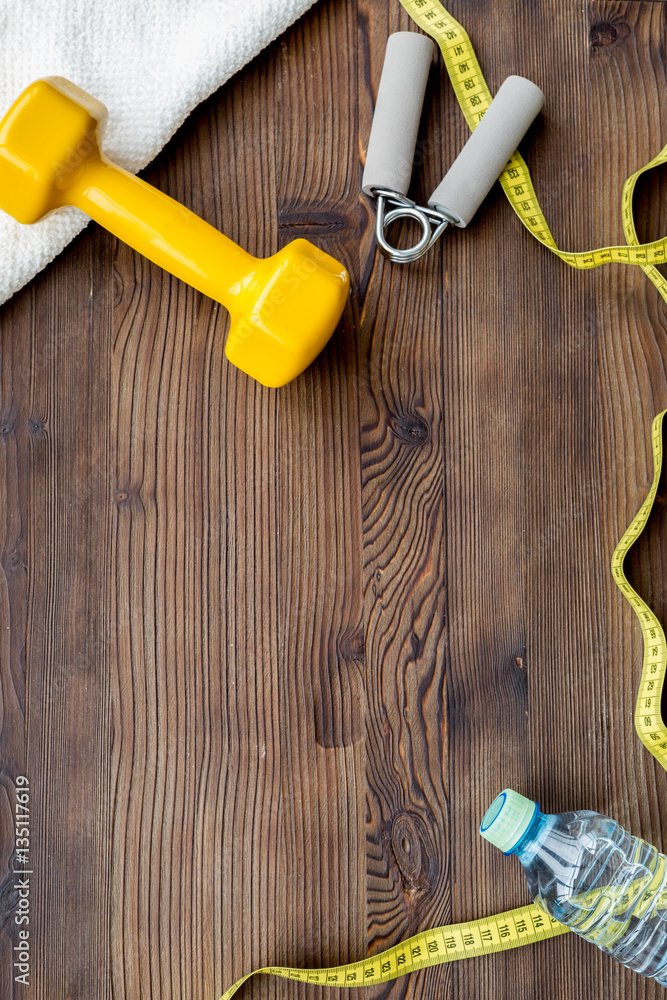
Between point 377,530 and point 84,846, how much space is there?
18.5 inches

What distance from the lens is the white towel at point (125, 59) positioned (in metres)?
0.78

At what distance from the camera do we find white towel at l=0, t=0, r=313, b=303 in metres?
0.78

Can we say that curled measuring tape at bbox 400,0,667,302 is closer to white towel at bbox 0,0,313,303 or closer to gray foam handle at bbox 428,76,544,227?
gray foam handle at bbox 428,76,544,227

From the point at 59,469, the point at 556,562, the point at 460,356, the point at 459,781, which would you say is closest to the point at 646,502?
the point at 556,562

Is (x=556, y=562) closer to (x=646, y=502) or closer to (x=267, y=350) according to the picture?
(x=646, y=502)

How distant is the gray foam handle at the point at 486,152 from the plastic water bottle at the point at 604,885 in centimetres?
63

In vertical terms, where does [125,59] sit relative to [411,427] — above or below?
above

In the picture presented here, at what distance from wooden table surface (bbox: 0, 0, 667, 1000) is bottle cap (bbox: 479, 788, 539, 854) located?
→ 78 mm

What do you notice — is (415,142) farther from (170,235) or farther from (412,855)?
(412,855)

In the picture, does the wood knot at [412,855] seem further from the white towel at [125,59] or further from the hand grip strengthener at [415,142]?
the white towel at [125,59]

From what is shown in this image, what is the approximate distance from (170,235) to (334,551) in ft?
1.21

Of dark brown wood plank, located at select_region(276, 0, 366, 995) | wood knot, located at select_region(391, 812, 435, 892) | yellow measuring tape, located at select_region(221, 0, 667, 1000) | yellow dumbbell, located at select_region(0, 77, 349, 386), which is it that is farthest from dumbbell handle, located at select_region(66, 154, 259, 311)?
wood knot, located at select_region(391, 812, 435, 892)

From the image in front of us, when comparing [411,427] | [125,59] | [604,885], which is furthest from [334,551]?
[125,59]

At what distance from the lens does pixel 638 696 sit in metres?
0.80
